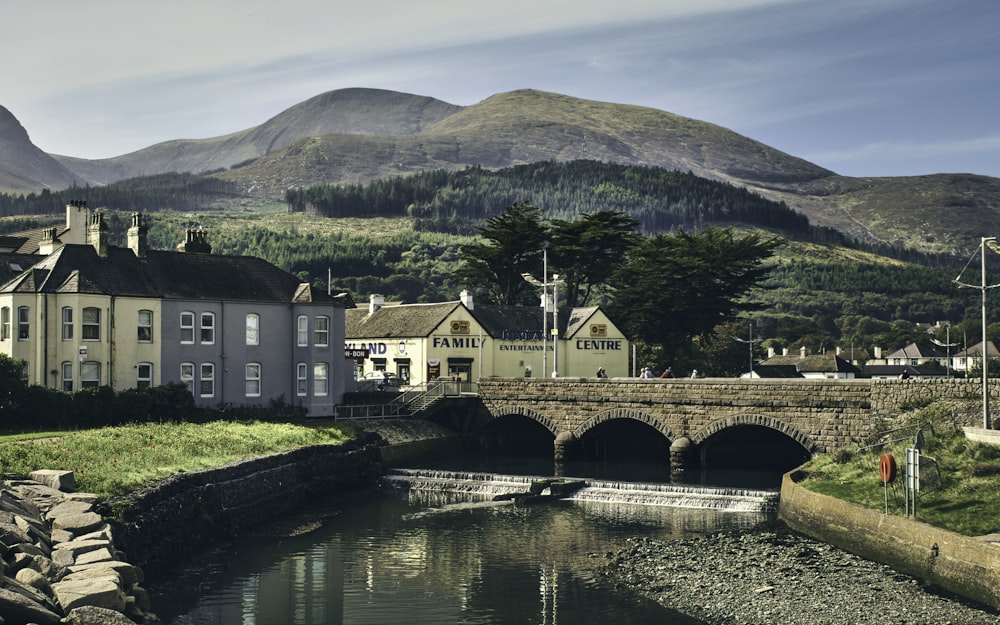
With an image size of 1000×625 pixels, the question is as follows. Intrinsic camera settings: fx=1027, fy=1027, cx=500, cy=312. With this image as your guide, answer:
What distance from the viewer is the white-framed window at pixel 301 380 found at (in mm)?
64938

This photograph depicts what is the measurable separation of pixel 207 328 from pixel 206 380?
3.10 meters

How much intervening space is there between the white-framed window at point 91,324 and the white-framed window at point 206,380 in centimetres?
669

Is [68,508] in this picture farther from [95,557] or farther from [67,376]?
[67,376]

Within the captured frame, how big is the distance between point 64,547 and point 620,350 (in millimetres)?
64176

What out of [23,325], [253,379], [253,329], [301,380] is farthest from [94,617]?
[301,380]

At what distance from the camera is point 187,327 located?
6069cm

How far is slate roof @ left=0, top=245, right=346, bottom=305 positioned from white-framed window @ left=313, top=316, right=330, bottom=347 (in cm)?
131

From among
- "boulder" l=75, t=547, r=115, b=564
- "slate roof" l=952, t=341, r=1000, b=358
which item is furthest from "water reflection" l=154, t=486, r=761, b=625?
"slate roof" l=952, t=341, r=1000, b=358

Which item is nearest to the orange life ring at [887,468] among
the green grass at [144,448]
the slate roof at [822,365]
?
the green grass at [144,448]

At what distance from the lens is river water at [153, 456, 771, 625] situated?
2975 cm

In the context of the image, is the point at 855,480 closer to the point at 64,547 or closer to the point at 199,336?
the point at 64,547

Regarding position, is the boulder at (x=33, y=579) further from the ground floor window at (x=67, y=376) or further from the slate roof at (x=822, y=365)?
the slate roof at (x=822, y=365)

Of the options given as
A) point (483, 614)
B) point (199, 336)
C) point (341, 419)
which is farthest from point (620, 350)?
point (483, 614)

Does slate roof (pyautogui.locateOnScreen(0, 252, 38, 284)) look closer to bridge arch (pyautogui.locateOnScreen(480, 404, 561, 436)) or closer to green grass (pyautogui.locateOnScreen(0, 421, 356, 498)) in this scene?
green grass (pyautogui.locateOnScreen(0, 421, 356, 498))
